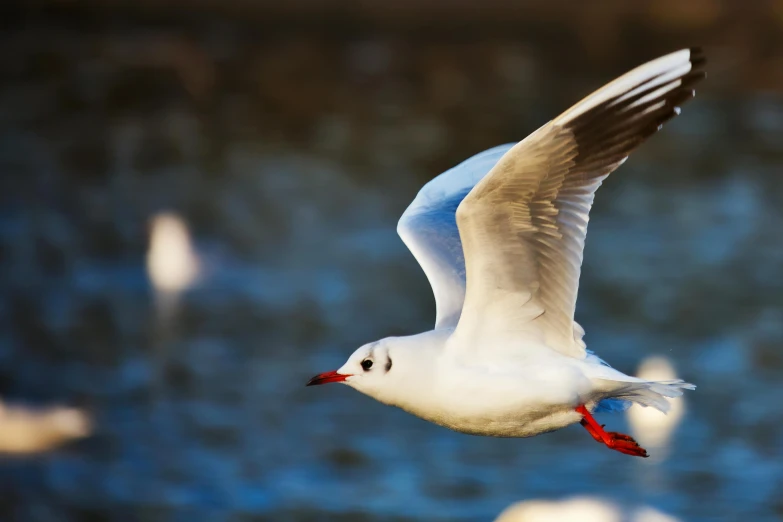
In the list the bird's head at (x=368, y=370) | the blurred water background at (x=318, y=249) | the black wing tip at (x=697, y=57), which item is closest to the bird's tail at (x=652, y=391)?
the bird's head at (x=368, y=370)

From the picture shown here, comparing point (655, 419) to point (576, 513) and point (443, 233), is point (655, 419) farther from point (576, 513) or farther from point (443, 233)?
point (443, 233)

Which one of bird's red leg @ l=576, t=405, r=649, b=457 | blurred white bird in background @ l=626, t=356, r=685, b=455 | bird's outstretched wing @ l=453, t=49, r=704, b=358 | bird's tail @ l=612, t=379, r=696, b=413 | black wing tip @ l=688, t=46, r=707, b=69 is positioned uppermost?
blurred white bird in background @ l=626, t=356, r=685, b=455

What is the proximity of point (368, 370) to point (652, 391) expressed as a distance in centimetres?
114

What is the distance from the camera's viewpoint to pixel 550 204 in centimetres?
534

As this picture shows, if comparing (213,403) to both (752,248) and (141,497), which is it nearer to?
(141,497)

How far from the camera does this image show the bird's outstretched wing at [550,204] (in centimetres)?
515

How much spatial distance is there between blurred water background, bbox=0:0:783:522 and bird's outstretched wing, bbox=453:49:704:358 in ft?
24.8

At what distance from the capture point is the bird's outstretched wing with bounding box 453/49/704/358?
515 cm

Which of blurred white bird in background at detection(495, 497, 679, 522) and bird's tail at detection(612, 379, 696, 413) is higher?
blurred white bird in background at detection(495, 497, 679, 522)

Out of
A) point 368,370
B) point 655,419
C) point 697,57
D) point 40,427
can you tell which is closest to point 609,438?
point 368,370

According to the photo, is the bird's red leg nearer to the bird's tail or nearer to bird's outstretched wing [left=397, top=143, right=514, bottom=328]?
the bird's tail

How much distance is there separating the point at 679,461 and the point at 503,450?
1768mm

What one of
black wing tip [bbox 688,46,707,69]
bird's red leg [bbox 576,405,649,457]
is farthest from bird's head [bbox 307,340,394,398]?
black wing tip [bbox 688,46,707,69]

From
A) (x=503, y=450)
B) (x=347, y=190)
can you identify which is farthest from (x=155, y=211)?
(x=503, y=450)
